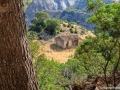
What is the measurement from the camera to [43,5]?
123625mm

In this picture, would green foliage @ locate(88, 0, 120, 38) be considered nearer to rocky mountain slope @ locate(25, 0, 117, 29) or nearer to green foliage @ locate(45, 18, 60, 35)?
green foliage @ locate(45, 18, 60, 35)

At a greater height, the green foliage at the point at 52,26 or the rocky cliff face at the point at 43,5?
the rocky cliff face at the point at 43,5

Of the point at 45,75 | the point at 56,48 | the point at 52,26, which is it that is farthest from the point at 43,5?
the point at 45,75

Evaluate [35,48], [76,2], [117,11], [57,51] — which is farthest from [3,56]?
[76,2]

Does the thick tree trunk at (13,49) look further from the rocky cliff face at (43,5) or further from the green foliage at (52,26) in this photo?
the rocky cliff face at (43,5)

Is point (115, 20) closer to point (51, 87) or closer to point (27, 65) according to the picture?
point (27, 65)

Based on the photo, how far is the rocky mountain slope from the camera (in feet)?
348

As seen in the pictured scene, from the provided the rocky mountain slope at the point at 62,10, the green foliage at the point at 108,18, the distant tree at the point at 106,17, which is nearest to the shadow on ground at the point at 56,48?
the distant tree at the point at 106,17

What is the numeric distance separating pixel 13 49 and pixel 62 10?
120857 millimetres

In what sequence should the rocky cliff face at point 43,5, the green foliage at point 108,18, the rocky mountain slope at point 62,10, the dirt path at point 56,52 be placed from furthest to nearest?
the rocky cliff face at point 43,5, the rocky mountain slope at point 62,10, the dirt path at point 56,52, the green foliage at point 108,18

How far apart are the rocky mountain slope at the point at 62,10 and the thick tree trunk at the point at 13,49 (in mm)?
93454

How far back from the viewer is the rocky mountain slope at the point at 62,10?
10613 cm

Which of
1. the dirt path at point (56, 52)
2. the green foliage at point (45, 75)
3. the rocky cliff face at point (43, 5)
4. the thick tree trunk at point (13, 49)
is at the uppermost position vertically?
the rocky cliff face at point (43, 5)

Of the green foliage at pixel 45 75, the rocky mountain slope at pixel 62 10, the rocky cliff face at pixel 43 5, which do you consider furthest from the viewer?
the rocky cliff face at pixel 43 5
